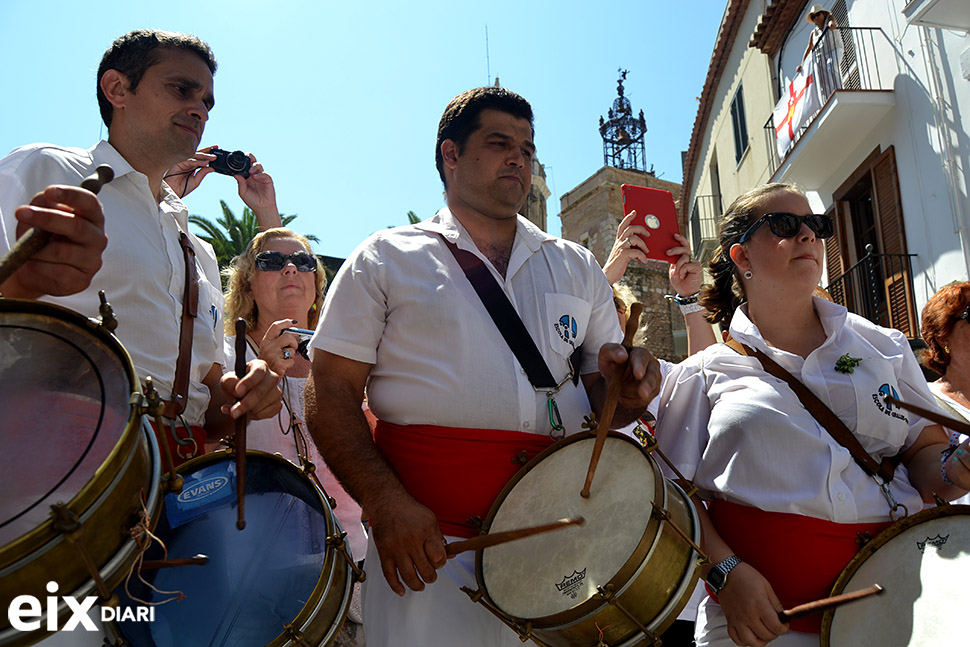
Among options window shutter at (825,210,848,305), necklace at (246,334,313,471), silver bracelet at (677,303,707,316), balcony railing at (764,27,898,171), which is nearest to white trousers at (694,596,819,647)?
necklace at (246,334,313,471)

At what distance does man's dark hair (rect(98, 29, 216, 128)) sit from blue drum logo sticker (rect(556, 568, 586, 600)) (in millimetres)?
2358

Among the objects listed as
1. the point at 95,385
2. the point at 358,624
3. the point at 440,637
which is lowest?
the point at 358,624

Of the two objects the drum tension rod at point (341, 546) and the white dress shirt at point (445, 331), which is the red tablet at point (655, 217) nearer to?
the white dress shirt at point (445, 331)

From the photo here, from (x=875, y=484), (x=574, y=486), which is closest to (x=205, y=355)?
(x=574, y=486)

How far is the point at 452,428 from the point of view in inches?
96.4

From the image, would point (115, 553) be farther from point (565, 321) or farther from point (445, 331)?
point (565, 321)

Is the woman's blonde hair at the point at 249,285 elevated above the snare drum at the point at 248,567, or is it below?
above

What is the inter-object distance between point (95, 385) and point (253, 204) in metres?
3.44

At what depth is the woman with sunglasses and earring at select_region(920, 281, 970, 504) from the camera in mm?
4055

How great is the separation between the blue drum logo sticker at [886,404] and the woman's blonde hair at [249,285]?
2.88 meters

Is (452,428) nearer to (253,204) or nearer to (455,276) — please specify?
(455,276)

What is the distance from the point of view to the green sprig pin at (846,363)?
2936 millimetres

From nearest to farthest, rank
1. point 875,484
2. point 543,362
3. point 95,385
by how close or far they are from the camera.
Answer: point 95,385, point 543,362, point 875,484

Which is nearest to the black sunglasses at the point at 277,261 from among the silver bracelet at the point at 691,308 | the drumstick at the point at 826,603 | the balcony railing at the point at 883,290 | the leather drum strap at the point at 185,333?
the leather drum strap at the point at 185,333
